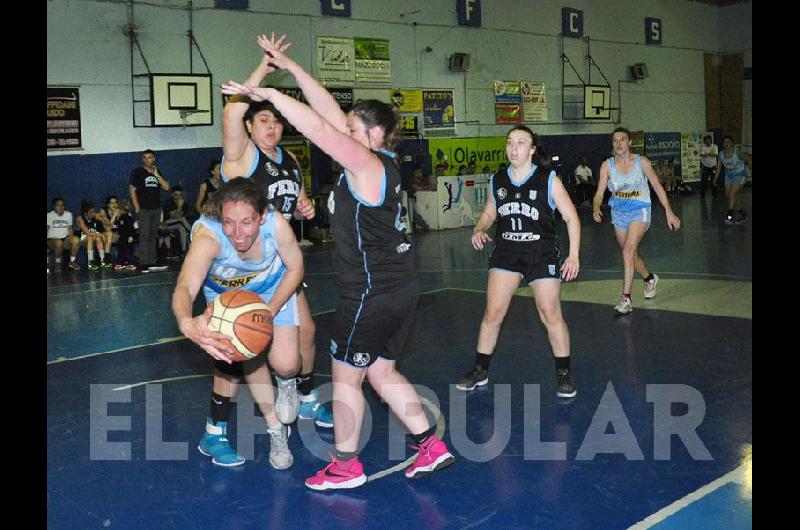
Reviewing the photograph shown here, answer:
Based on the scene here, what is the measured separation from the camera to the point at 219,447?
223 inches

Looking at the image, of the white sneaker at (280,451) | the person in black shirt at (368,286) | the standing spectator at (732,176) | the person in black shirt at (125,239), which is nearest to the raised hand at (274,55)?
the person in black shirt at (368,286)

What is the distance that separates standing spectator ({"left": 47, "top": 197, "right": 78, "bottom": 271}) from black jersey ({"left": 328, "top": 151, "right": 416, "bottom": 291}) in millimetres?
13380

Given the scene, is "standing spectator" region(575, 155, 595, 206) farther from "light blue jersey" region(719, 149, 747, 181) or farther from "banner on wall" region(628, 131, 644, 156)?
"light blue jersey" region(719, 149, 747, 181)

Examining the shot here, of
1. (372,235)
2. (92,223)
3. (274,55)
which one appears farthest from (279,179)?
(92,223)

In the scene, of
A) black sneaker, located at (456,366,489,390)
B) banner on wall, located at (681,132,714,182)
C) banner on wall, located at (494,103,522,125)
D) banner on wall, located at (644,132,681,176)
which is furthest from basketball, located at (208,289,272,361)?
banner on wall, located at (681,132,714,182)

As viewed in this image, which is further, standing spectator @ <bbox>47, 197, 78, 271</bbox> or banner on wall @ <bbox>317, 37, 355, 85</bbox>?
banner on wall @ <bbox>317, 37, 355, 85</bbox>

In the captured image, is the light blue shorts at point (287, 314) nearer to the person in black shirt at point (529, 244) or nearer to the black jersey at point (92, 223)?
the person in black shirt at point (529, 244)

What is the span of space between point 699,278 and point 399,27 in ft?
47.5

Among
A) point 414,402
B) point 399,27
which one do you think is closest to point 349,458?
point 414,402

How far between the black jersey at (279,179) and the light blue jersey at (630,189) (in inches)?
207

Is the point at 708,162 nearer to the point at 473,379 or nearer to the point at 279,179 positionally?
the point at 473,379

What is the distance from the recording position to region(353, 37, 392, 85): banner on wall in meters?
23.3

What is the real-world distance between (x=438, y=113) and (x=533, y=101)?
470cm

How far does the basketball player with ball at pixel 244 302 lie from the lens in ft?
15.8
